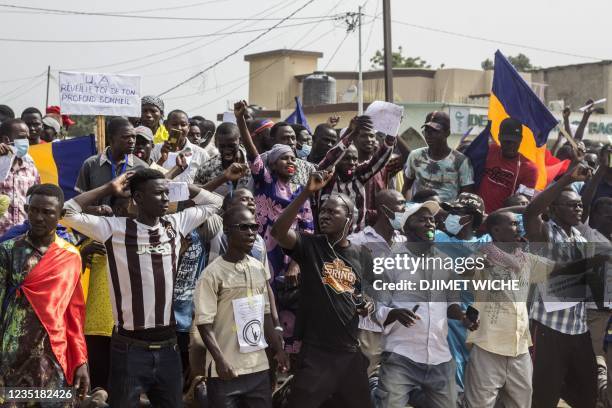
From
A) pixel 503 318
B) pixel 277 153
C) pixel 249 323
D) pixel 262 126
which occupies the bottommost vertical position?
pixel 503 318

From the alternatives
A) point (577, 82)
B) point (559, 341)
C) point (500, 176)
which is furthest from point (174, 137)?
point (577, 82)

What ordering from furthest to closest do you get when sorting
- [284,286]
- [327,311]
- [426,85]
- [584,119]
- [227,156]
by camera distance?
[426,85] → [584,119] → [227,156] → [284,286] → [327,311]

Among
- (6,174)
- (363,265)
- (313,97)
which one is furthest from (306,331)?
(313,97)

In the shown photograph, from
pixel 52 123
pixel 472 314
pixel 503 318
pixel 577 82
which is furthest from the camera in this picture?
pixel 577 82

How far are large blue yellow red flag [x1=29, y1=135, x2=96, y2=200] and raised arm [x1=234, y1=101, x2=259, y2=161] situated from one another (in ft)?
7.17

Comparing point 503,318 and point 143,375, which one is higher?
point 503,318

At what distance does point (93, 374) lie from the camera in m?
6.55

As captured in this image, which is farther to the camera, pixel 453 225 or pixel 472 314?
pixel 453 225

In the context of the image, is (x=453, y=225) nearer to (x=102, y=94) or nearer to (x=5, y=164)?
(x=5, y=164)

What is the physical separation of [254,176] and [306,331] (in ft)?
5.41

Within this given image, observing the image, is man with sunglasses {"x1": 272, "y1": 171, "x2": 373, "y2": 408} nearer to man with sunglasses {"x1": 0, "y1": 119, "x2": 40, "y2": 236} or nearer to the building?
man with sunglasses {"x1": 0, "y1": 119, "x2": 40, "y2": 236}

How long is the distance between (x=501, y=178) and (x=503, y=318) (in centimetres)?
247

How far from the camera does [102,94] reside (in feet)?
31.0

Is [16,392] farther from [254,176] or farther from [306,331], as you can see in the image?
[254,176]
